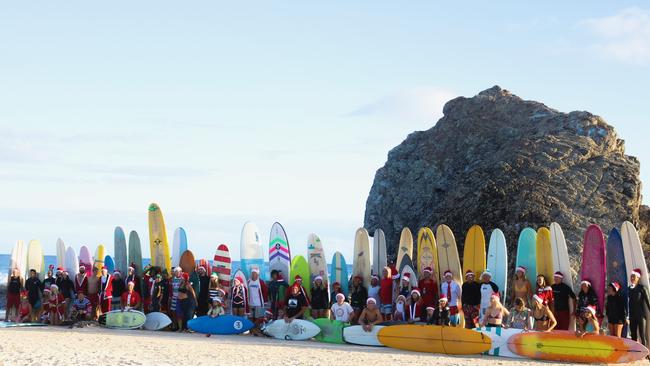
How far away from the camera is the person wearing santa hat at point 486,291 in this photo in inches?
467

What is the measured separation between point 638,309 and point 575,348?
1.11 m

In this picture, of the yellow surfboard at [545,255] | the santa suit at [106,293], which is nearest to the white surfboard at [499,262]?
the yellow surfboard at [545,255]

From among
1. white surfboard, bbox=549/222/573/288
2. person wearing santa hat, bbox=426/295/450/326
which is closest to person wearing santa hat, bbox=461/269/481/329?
person wearing santa hat, bbox=426/295/450/326

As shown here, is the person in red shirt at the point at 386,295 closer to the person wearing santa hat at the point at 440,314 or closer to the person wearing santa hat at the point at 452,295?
the person wearing santa hat at the point at 452,295

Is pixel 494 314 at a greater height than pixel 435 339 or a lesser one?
greater

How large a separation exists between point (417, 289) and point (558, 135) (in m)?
11.5

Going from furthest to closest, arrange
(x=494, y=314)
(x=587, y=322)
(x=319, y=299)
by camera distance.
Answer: (x=319, y=299) < (x=494, y=314) < (x=587, y=322)

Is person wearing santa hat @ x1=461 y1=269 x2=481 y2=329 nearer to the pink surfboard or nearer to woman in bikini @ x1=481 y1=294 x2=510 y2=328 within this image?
woman in bikini @ x1=481 y1=294 x2=510 y2=328

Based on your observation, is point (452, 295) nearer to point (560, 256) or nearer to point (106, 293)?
point (560, 256)

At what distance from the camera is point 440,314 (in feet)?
38.0

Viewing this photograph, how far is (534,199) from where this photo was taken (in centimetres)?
2016

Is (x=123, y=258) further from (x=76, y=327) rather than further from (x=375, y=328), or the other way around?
(x=375, y=328)

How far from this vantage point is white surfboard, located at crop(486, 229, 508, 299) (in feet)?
42.5

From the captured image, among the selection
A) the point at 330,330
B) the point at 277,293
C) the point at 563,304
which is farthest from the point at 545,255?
the point at 277,293
